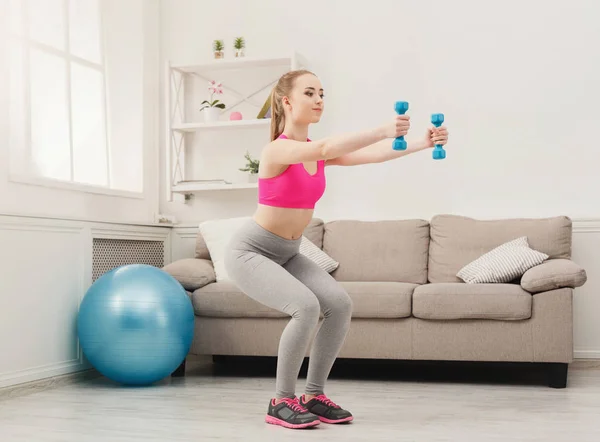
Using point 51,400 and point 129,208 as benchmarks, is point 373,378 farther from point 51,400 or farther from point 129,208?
point 129,208

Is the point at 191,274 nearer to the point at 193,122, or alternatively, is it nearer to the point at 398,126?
the point at 193,122

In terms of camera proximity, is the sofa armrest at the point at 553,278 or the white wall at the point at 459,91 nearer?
the sofa armrest at the point at 553,278

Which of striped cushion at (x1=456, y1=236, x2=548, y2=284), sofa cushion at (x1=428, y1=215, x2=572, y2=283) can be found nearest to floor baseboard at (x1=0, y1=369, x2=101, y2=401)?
sofa cushion at (x1=428, y1=215, x2=572, y2=283)

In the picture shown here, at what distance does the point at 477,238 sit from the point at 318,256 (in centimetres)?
87

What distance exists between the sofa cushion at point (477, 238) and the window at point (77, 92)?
6.33ft

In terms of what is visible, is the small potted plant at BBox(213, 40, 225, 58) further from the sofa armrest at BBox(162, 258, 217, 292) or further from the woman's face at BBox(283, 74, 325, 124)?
the woman's face at BBox(283, 74, 325, 124)

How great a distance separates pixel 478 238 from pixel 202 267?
1500 mm

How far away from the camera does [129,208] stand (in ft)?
15.7

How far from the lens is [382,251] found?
4.34 metres

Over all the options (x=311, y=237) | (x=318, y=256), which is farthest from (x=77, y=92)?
(x=318, y=256)

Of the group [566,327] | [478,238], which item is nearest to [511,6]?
[478,238]

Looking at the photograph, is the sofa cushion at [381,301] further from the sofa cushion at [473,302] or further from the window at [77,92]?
the window at [77,92]

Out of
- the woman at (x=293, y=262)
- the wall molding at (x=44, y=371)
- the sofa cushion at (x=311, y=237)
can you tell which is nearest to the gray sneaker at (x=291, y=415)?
the woman at (x=293, y=262)

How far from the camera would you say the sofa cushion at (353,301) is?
12.4 feet
